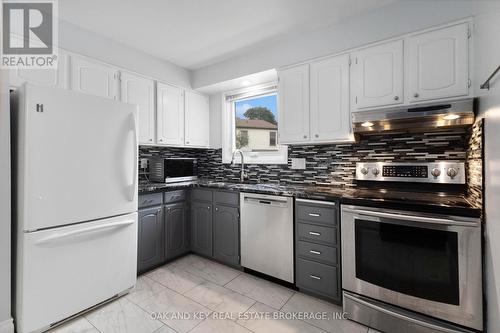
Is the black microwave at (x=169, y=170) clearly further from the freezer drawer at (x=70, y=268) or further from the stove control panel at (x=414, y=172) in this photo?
the stove control panel at (x=414, y=172)

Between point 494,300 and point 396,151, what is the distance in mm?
1279

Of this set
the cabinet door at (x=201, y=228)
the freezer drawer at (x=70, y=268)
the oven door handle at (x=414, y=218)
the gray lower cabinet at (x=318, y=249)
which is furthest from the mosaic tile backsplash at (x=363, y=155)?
the freezer drawer at (x=70, y=268)

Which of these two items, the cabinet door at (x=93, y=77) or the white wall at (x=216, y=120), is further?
the white wall at (x=216, y=120)

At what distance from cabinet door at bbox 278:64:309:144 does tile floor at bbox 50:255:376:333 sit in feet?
4.97

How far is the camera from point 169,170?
2.94m

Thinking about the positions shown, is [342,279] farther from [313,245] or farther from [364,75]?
[364,75]

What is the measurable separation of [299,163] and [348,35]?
1350 millimetres

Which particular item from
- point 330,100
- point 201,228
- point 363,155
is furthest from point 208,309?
point 330,100

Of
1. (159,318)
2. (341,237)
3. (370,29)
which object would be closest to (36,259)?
(159,318)

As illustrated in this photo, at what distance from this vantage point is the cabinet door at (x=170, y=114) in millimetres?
2971

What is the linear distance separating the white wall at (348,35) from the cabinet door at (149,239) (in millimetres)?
1854

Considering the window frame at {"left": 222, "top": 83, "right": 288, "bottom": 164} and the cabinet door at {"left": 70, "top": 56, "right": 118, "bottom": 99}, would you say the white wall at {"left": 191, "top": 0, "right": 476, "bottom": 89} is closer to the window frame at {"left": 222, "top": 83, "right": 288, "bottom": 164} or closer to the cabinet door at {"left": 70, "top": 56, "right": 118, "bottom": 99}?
the window frame at {"left": 222, "top": 83, "right": 288, "bottom": 164}

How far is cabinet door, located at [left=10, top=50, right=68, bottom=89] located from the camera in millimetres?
1942

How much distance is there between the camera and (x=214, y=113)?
3652mm
